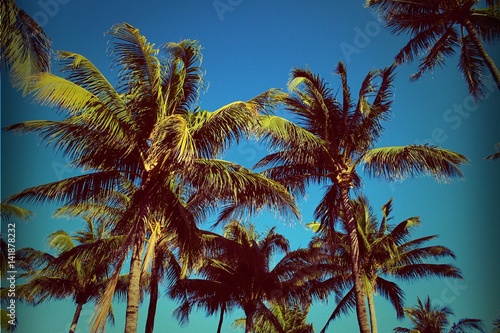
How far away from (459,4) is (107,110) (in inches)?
432

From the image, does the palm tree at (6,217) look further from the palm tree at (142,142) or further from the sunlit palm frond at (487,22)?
the sunlit palm frond at (487,22)

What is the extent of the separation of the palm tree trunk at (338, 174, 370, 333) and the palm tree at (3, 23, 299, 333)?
270cm

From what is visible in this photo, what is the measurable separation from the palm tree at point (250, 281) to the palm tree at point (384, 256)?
172cm

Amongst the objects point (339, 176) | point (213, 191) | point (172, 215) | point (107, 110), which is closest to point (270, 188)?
point (213, 191)

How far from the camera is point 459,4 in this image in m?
13.6

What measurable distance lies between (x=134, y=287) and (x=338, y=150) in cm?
770

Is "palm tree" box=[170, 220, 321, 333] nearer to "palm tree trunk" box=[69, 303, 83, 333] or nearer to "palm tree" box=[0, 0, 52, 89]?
"palm tree trunk" box=[69, 303, 83, 333]

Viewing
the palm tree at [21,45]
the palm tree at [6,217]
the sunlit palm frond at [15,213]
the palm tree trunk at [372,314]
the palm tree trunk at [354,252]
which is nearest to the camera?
the palm tree at [21,45]

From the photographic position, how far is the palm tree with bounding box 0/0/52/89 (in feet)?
31.8

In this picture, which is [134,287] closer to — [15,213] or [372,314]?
[15,213]

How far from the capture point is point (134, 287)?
10.1m

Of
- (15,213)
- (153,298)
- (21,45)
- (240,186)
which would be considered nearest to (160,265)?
(153,298)

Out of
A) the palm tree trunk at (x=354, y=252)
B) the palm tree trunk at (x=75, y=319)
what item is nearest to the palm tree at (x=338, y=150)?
the palm tree trunk at (x=354, y=252)

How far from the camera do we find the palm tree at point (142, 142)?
10.3m
